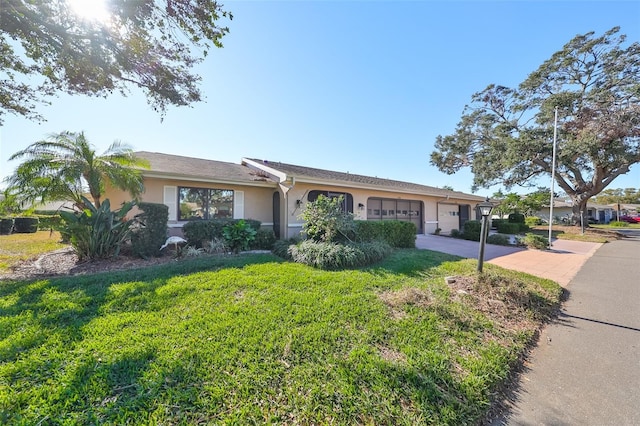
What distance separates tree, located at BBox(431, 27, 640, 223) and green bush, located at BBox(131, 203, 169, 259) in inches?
930

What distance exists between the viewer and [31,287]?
15.0 ft

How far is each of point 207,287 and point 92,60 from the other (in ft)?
23.3

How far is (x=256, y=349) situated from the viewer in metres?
2.80

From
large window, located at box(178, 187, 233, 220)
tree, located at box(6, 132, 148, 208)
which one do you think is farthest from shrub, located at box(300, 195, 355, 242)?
tree, located at box(6, 132, 148, 208)

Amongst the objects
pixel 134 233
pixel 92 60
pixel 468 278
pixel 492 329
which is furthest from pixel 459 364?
pixel 92 60

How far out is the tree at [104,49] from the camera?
580cm

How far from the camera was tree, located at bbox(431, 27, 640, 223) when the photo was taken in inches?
651

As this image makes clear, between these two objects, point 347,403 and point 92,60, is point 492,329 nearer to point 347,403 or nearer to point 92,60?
point 347,403

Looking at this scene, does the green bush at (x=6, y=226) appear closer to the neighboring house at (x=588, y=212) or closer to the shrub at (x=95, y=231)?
the shrub at (x=95, y=231)

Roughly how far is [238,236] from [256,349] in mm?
5985

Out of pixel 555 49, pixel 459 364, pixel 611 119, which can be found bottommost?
pixel 459 364

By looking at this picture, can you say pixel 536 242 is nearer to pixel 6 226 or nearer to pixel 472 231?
pixel 472 231

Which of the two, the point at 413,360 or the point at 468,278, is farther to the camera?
the point at 468,278

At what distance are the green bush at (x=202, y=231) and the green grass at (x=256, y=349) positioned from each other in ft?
10.3
